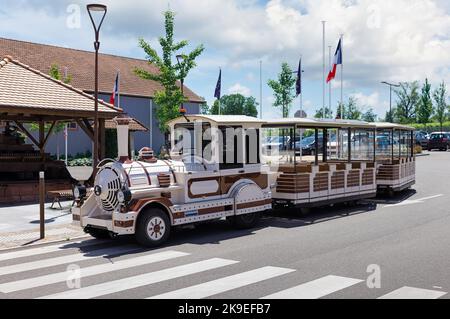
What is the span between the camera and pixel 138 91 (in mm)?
41531

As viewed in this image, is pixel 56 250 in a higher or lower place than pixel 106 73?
lower

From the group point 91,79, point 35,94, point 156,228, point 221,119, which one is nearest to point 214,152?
point 221,119

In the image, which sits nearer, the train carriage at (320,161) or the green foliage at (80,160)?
the train carriage at (320,161)

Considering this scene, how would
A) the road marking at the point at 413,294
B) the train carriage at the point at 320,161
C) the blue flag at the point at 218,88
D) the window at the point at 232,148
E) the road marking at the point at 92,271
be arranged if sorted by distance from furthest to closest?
the blue flag at the point at 218,88 → the train carriage at the point at 320,161 → the window at the point at 232,148 → the road marking at the point at 92,271 → the road marking at the point at 413,294

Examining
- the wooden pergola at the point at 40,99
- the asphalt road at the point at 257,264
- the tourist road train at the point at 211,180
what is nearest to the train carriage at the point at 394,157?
the tourist road train at the point at 211,180

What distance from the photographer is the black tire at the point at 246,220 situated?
1118 cm

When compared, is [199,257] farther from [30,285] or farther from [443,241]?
[443,241]

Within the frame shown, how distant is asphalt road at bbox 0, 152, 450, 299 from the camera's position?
21.7ft

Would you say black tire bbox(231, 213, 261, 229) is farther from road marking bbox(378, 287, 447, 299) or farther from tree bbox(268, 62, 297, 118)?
tree bbox(268, 62, 297, 118)

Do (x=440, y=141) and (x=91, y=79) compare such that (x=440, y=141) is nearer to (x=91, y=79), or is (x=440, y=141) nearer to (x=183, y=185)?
(x=91, y=79)

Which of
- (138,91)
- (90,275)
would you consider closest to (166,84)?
(138,91)

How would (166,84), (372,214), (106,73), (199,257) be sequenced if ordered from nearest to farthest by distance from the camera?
(199,257) < (372,214) < (166,84) < (106,73)

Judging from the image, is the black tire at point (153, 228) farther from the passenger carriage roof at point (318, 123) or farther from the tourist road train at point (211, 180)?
the passenger carriage roof at point (318, 123)

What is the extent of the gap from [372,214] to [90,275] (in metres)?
8.57
